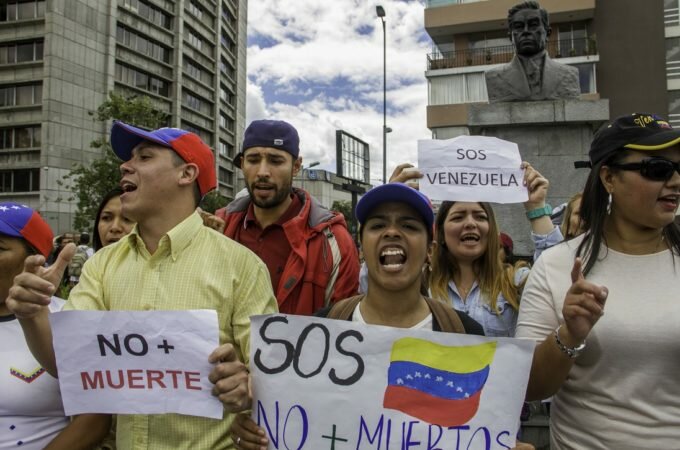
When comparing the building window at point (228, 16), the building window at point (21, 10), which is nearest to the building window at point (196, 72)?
the building window at point (228, 16)

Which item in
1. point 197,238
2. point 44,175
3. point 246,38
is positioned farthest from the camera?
point 246,38

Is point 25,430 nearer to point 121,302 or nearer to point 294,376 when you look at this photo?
point 121,302

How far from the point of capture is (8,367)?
2219 mm

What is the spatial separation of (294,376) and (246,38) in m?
73.8

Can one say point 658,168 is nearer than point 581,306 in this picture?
No

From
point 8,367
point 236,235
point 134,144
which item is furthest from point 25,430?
point 236,235

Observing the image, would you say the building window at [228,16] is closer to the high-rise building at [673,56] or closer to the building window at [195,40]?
the building window at [195,40]

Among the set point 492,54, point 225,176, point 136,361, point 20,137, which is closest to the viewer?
point 136,361

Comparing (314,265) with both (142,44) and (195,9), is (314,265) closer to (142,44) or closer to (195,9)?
(142,44)

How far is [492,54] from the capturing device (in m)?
31.5

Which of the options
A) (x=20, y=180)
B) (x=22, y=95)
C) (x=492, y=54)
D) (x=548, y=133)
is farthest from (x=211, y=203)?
(x=548, y=133)

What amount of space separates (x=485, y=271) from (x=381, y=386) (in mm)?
1561

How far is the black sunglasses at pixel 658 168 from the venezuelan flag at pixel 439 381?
85 cm

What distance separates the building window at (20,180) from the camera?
38438mm
